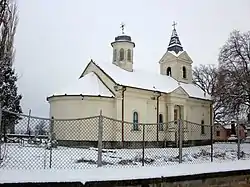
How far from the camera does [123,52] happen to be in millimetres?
29859

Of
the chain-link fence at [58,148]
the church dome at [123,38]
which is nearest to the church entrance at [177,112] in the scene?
the church dome at [123,38]

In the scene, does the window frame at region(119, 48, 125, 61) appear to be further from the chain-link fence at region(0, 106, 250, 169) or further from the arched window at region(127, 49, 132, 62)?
the chain-link fence at region(0, 106, 250, 169)

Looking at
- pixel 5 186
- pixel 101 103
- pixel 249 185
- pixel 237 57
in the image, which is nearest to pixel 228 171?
pixel 249 185

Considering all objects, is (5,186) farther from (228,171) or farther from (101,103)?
(101,103)

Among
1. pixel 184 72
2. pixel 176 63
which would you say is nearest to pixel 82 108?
pixel 176 63

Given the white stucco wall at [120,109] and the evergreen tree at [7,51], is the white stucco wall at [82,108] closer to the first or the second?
the white stucco wall at [120,109]

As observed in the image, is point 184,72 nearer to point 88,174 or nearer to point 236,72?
point 236,72

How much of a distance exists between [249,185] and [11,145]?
5957mm

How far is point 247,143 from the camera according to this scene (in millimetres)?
16047

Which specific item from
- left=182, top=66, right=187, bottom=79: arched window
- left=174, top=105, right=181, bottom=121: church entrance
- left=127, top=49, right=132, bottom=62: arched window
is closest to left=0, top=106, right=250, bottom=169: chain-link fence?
left=174, top=105, right=181, bottom=121: church entrance

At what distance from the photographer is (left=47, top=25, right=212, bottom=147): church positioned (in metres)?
23.3

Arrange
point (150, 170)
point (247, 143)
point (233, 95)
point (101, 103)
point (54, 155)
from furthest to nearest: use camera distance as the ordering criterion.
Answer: point (233, 95), point (101, 103), point (247, 143), point (54, 155), point (150, 170)

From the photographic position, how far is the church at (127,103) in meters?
23.3

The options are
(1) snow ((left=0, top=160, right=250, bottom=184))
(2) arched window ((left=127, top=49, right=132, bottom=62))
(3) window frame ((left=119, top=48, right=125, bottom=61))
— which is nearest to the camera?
(1) snow ((left=0, top=160, right=250, bottom=184))
